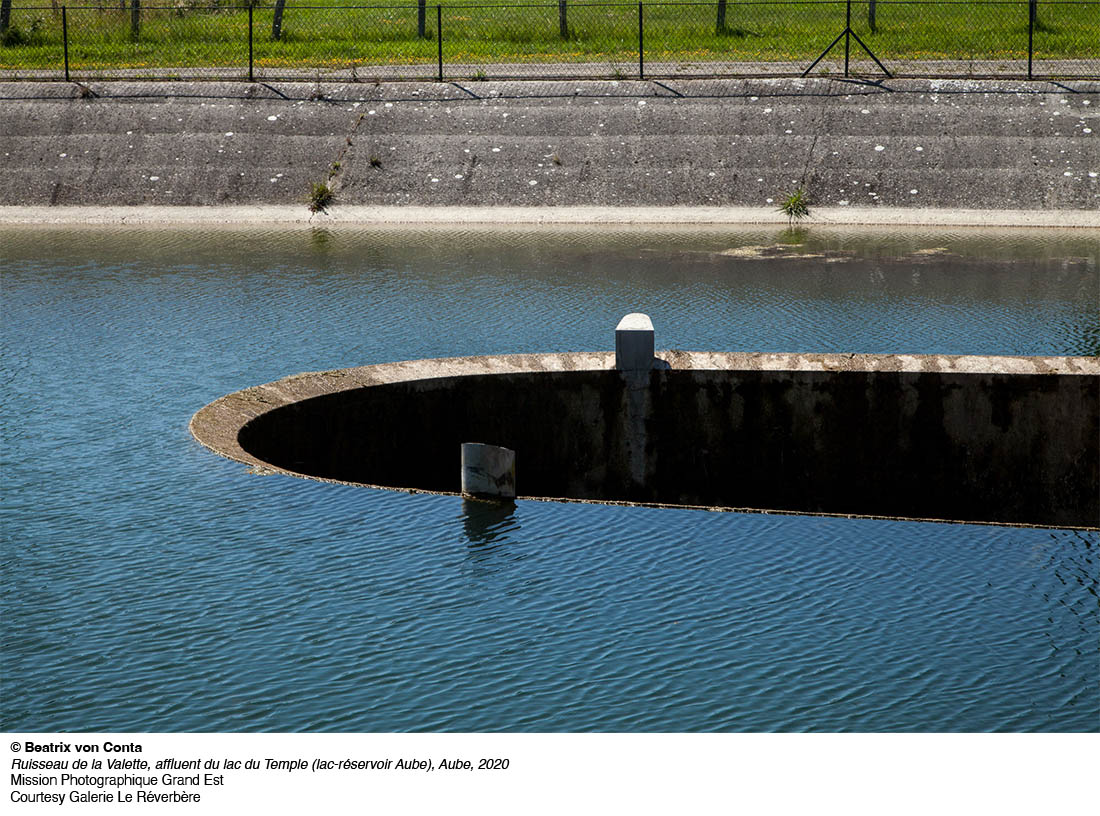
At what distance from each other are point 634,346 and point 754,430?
1.47 meters

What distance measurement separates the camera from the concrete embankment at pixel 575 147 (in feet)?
89.9

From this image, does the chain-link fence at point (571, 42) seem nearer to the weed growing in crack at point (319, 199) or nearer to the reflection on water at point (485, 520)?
the weed growing in crack at point (319, 199)

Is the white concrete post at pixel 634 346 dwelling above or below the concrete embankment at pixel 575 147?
below

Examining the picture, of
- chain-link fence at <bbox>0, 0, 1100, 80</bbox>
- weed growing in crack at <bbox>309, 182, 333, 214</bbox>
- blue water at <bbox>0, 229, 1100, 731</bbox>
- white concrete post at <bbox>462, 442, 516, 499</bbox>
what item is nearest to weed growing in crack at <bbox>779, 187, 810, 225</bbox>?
chain-link fence at <bbox>0, 0, 1100, 80</bbox>

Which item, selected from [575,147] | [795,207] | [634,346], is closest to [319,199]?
[575,147]

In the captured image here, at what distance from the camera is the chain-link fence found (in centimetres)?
3281

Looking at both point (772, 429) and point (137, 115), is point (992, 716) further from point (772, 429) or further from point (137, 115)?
point (137, 115)

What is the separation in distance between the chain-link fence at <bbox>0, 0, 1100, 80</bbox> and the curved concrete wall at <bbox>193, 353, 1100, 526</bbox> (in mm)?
19042

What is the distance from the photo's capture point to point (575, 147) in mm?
28938

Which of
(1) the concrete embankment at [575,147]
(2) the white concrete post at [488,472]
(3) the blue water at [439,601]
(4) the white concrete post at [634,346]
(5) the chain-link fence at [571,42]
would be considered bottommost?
(3) the blue water at [439,601]

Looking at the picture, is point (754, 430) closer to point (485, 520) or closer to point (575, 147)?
point (485, 520)

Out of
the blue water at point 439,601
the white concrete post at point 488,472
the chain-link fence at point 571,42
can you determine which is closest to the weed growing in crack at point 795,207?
the chain-link fence at point 571,42

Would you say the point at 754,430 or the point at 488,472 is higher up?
the point at 488,472

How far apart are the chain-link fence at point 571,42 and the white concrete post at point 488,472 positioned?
21.6 meters
